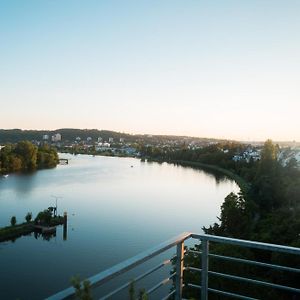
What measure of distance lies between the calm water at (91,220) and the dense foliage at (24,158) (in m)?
9.63

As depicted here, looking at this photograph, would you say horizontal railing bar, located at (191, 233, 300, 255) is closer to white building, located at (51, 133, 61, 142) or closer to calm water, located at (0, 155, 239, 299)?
calm water, located at (0, 155, 239, 299)

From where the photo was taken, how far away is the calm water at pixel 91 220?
12.7m

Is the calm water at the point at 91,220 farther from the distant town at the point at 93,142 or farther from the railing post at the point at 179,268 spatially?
the distant town at the point at 93,142

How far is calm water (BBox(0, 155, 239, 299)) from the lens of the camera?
12656 mm

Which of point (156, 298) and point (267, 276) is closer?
point (267, 276)

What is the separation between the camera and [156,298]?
10539 millimetres

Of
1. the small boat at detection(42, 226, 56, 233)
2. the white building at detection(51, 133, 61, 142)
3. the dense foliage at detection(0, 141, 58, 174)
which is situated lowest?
the small boat at detection(42, 226, 56, 233)

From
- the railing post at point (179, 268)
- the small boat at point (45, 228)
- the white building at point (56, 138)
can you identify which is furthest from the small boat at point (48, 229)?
the white building at point (56, 138)

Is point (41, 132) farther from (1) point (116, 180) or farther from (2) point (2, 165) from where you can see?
(1) point (116, 180)

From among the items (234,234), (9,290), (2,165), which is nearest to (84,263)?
(9,290)

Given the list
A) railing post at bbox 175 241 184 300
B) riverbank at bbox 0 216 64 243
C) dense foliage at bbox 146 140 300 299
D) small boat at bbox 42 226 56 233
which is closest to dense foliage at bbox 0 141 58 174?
dense foliage at bbox 146 140 300 299

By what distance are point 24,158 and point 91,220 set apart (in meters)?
31.8

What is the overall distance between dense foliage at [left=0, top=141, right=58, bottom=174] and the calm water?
9627 millimetres

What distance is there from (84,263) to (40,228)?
5617 mm
